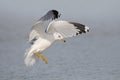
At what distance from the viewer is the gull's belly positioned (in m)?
7.73

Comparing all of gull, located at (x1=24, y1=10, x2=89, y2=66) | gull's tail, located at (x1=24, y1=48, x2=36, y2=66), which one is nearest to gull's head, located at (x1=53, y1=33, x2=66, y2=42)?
gull, located at (x1=24, y1=10, x2=89, y2=66)

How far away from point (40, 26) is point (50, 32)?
20 centimetres

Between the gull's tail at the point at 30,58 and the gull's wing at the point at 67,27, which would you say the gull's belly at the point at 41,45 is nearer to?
the gull's tail at the point at 30,58

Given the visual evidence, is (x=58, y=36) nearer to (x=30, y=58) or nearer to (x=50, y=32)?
(x=50, y=32)

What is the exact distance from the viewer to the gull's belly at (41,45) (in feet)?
25.4

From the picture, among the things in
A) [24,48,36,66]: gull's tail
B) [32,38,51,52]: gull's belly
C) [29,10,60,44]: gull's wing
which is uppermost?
[29,10,60,44]: gull's wing

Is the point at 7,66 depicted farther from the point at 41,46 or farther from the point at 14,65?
the point at 41,46

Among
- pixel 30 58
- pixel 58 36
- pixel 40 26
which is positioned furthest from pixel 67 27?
pixel 30 58

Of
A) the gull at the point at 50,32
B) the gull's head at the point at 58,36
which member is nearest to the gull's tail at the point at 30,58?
the gull at the point at 50,32

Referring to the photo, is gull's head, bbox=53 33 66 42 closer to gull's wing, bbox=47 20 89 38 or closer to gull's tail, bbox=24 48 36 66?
gull's wing, bbox=47 20 89 38

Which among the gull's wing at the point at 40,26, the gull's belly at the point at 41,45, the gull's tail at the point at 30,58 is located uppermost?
the gull's wing at the point at 40,26

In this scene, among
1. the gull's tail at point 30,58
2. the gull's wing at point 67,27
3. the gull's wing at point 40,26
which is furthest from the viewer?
the gull's tail at point 30,58

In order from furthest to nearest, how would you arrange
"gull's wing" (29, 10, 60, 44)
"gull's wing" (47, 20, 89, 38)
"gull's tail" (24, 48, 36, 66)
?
"gull's tail" (24, 48, 36, 66)
"gull's wing" (47, 20, 89, 38)
"gull's wing" (29, 10, 60, 44)

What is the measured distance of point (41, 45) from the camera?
7.81m
